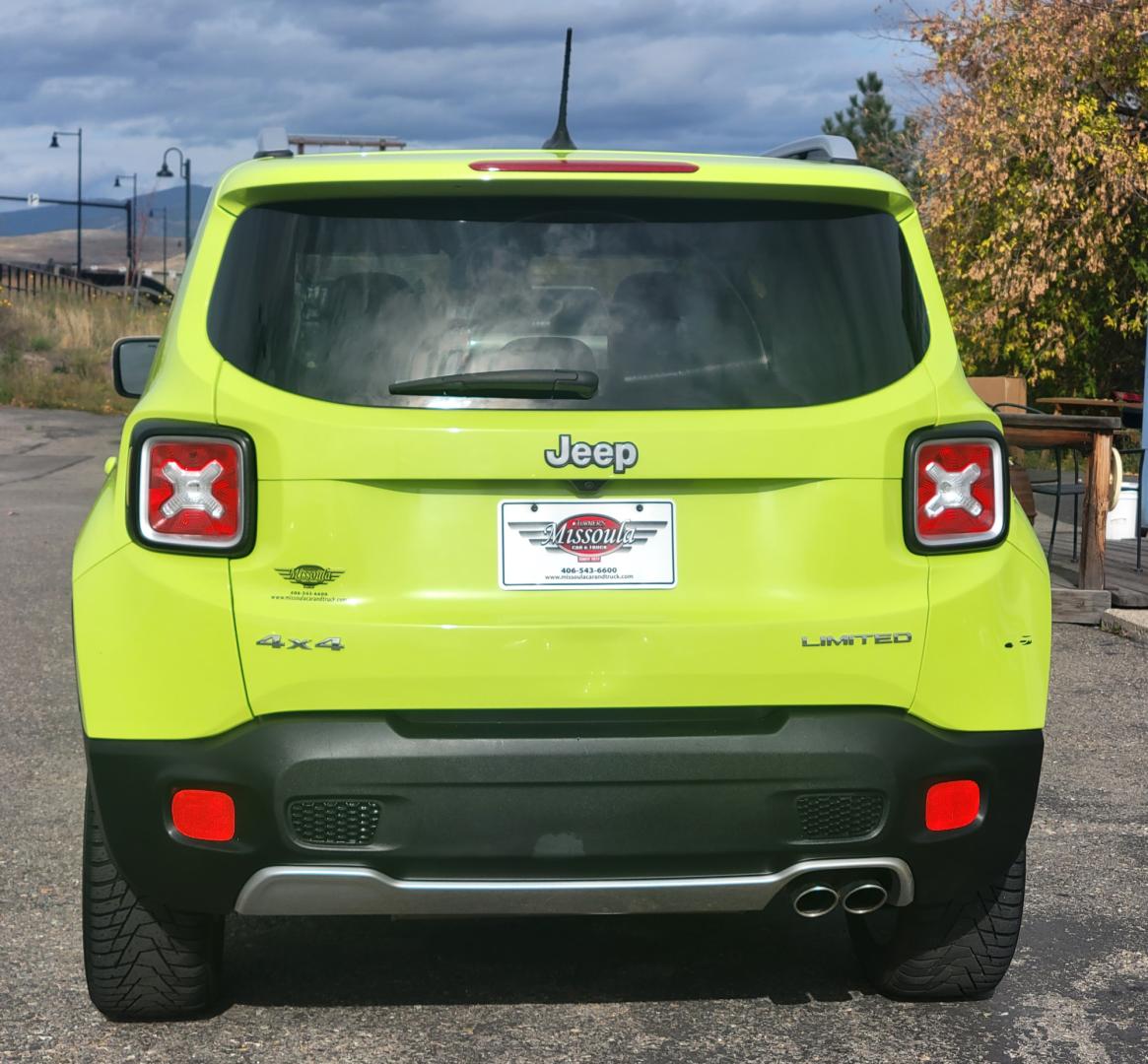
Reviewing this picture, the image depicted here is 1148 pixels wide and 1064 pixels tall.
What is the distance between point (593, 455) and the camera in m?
3.40

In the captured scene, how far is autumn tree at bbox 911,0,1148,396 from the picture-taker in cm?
1973

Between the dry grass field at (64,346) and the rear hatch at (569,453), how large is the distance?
2589 cm

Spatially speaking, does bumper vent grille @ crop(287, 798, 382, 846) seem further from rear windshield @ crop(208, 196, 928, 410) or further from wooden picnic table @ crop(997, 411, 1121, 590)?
wooden picnic table @ crop(997, 411, 1121, 590)

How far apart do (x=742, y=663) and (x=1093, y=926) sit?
1.86 meters

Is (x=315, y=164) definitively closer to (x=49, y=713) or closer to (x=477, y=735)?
(x=477, y=735)

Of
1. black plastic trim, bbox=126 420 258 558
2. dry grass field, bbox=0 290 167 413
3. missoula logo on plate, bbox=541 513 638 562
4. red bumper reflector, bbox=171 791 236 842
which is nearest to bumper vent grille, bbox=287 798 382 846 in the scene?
red bumper reflector, bbox=171 791 236 842

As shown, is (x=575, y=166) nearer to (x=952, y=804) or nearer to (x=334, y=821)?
(x=334, y=821)

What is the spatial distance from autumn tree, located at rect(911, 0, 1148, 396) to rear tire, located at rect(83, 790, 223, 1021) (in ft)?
57.7

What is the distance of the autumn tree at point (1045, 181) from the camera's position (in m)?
A: 19.7

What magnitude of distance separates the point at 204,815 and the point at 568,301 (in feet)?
3.98

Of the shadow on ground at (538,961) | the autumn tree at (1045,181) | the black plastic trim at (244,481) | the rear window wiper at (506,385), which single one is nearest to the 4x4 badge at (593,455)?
the rear window wiper at (506,385)

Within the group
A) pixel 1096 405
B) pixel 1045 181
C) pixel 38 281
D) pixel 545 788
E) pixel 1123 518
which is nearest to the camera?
pixel 545 788

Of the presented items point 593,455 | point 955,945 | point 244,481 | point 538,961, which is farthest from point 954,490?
point 538,961

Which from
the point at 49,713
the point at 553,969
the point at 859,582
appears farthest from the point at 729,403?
the point at 49,713
